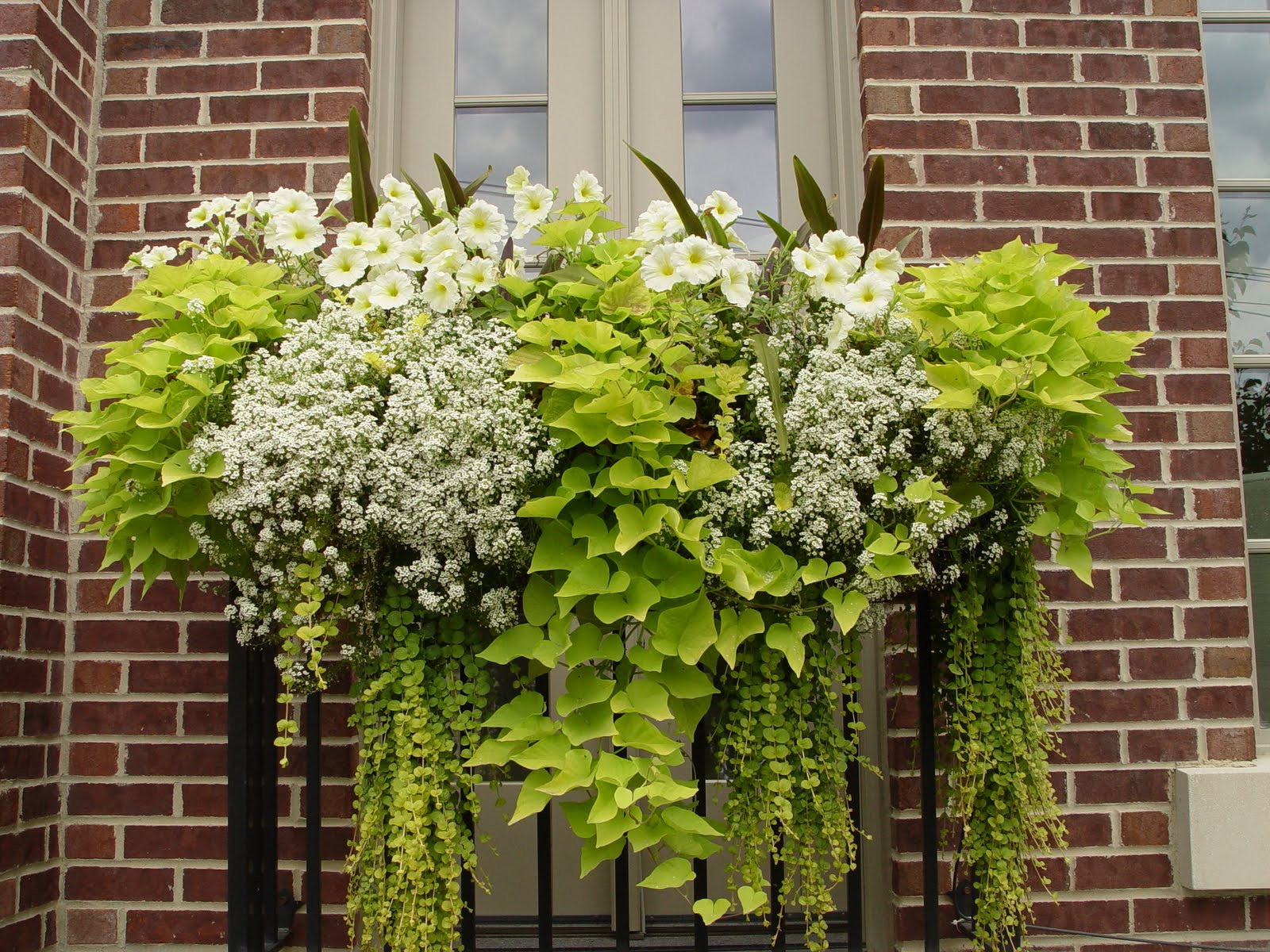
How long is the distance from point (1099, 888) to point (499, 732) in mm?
1280

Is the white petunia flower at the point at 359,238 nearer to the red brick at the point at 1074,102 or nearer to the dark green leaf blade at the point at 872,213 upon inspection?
the dark green leaf blade at the point at 872,213

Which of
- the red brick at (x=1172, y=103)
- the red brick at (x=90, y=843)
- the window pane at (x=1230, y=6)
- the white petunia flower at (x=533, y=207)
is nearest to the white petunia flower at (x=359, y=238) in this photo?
the white petunia flower at (x=533, y=207)

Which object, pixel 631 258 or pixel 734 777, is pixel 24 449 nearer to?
pixel 631 258

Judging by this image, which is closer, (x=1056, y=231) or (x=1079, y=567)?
(x=1079, y=567)

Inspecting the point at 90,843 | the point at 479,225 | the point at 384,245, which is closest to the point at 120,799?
the point at 90,843

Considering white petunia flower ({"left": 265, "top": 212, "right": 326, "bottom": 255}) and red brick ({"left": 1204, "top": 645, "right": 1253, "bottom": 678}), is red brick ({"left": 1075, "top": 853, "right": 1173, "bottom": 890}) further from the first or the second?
white petunia flower ({"left": 265, "top": 212, "right": 326, "bottom": 255})

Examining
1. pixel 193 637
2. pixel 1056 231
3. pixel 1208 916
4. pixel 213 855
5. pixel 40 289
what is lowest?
pixel 1208 916

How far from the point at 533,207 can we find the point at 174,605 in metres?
1.17

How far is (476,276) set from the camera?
154 centimetres

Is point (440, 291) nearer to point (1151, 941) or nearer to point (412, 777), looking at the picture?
point (412, 777)

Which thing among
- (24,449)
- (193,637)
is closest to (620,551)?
(193,637)

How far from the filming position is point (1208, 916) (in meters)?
2.04

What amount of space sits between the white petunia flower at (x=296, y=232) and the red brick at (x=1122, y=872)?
1.87m

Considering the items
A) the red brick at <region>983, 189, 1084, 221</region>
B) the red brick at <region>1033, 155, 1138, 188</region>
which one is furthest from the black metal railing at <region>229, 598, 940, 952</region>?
the red brick at <region>1033, 155, 1138, 188</region>
